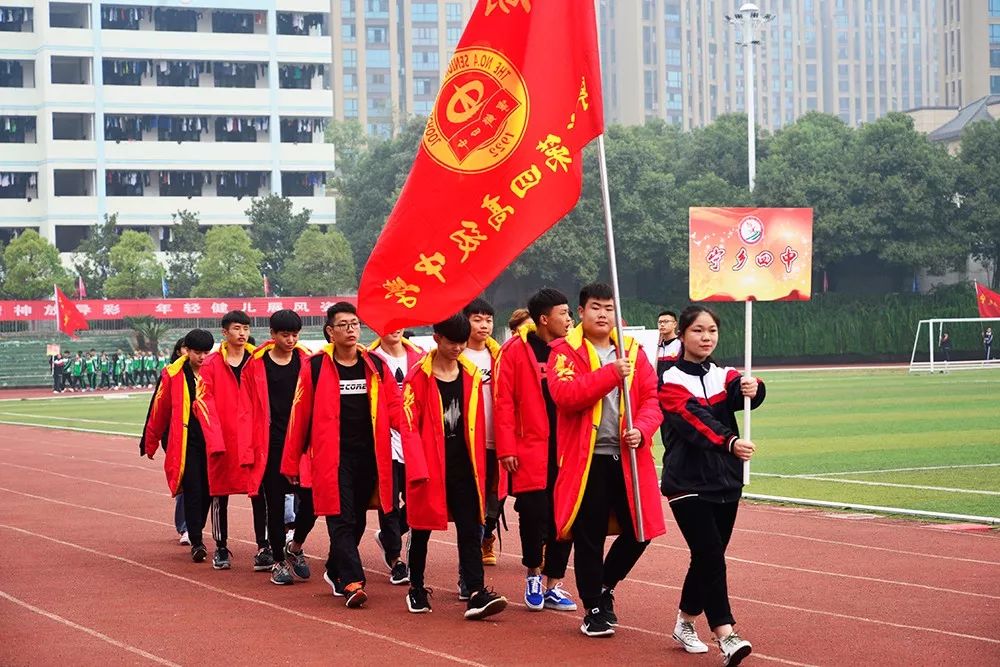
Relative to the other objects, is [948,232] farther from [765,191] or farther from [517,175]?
[517,175]

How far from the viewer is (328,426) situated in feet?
32.0

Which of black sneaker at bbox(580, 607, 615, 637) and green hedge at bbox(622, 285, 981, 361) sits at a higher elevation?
green hedge at bbox(622, 285, 981, 361)

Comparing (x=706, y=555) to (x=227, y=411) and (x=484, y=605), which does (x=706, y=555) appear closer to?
(x=484, y=605)

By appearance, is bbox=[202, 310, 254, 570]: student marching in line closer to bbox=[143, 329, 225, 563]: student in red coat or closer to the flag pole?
bbox=[143, 329, 225, 563]: student in red coat

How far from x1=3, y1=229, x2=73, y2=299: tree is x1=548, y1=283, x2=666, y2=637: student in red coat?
193ft

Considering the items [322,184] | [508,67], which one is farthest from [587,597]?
[322,184]

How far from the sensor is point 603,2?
143625mm

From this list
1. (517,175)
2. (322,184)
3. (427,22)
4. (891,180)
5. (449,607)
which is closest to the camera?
(517,175)

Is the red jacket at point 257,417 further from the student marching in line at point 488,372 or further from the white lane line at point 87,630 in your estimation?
the white lane line at point 87,630

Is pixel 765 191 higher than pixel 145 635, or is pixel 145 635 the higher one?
pixel 765 191

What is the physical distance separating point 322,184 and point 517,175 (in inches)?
3069

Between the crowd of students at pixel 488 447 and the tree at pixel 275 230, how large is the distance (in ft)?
209

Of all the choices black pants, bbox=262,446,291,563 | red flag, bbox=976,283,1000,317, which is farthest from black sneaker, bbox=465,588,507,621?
red flag, bbox=976,283,1000,317

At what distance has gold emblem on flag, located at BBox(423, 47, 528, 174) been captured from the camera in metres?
8.48
